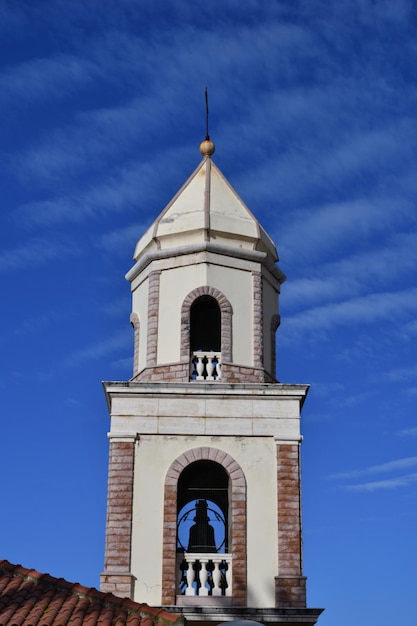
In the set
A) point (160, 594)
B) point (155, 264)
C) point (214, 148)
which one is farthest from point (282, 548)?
point (214, 148)

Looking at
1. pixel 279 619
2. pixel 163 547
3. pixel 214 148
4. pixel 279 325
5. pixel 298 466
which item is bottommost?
pixel 279 619

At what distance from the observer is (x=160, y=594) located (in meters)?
19.2

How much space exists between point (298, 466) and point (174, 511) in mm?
2371

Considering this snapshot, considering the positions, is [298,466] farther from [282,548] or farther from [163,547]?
[163,547]

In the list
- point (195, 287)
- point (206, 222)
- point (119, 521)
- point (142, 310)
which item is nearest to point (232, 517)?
→ point (119, 521)

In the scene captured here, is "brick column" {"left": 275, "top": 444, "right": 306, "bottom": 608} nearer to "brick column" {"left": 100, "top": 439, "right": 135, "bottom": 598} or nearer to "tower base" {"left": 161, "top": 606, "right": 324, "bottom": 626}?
"tower base" {"left": 161, "top": 606, "right": 324, "bottom": 626}

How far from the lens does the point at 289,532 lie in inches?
782

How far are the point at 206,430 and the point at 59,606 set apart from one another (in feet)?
16.0

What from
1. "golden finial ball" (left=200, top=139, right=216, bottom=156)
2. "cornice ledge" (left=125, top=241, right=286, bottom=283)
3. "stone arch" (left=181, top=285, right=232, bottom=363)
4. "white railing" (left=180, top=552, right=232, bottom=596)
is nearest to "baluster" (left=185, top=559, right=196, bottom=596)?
"white railing" (left=180, top=552, right=232, bottom=596)

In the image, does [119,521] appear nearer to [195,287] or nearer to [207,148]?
[195,287]

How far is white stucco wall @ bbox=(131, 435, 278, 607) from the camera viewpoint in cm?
1942

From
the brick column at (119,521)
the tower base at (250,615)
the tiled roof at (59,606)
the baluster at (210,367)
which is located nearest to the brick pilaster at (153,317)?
the baluster at (210,367)

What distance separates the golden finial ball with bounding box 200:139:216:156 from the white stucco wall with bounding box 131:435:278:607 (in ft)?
22.3

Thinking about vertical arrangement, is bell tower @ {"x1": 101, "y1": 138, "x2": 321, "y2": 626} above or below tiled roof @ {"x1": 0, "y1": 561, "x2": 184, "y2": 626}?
above
